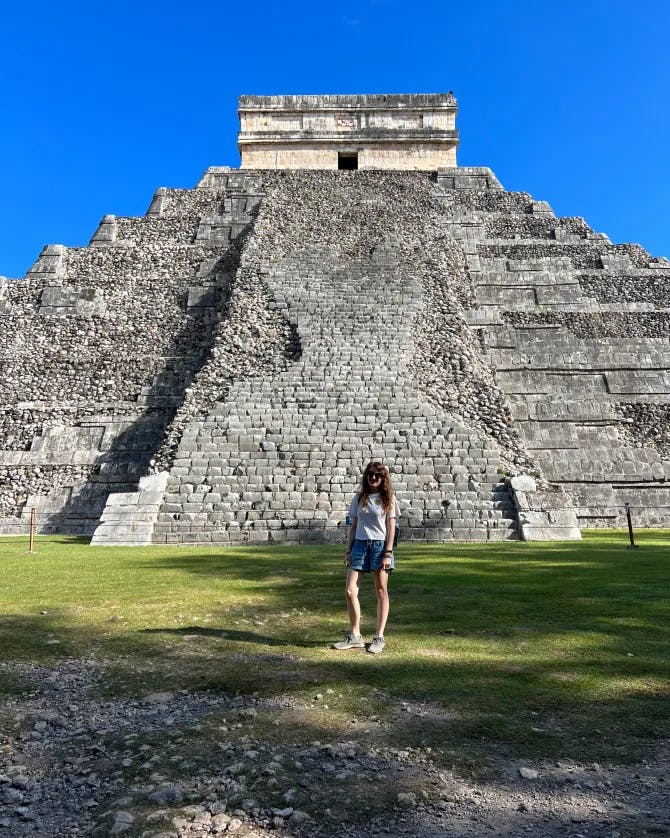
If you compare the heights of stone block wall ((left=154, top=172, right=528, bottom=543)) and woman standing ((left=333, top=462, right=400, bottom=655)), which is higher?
stone block wall ((left=154, top=172, right=528, bottom=543))

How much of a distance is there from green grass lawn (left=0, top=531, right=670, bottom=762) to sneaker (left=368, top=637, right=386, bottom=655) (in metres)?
0.07

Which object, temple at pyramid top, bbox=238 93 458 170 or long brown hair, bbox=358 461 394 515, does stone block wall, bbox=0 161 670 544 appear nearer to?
temple at pyramid top, bbox=238 93 458 170

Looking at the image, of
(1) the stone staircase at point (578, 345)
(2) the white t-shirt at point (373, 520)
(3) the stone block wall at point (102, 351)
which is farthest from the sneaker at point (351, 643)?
(1) the stone staircase at point (578, 345)

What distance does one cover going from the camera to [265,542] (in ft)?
35.2

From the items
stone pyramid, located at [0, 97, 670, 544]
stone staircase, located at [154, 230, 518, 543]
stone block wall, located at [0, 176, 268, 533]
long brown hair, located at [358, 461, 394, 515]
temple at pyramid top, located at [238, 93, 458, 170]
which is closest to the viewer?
long brown hair, located at [358, 461, 394, 515]

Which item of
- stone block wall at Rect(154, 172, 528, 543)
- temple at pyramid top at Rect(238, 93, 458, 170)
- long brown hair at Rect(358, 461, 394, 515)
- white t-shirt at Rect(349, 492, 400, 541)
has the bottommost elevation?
white t-shirt at Rect(349, 492, 400, 541)

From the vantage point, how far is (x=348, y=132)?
26.9m

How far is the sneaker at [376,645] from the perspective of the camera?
4.10 m

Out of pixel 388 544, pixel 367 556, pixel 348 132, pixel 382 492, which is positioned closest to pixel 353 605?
pixel 367 556

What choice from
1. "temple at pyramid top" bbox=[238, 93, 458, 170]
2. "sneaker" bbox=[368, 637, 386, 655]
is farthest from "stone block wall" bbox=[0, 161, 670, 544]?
"sneaker" bbox=[368, 637, 386, 655]

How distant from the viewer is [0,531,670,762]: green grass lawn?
2.98 meters

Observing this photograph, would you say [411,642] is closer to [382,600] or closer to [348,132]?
[382,600]

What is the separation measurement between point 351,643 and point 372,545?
64cm

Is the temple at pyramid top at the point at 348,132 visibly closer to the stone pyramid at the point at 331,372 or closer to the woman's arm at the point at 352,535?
the stone pyramid at the point at 331,372
